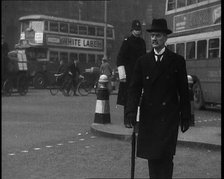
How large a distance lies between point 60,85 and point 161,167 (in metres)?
16.1

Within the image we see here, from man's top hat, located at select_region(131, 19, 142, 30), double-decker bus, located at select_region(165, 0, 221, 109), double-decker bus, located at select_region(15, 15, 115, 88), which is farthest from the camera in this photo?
double-decker bus, located at select_region(15, 15, 115, 88)

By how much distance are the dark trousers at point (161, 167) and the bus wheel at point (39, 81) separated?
1885 centimetres

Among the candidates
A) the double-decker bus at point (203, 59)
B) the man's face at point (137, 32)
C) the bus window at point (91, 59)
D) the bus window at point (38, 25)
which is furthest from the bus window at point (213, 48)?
the bus window at point (38, 25)

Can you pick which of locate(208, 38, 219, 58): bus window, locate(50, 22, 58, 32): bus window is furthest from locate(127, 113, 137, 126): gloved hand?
locate(50, 22, 58, 32): bus window

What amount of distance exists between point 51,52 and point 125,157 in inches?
793

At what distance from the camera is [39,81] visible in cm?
2484

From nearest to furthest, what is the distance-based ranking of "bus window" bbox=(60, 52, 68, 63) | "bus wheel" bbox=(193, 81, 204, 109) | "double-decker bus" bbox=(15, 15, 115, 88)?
1. "bus wheel" bbox=(193, 81, 204, 109)
2. "double-decker bus" bbox=(15, 15, 115, 88)
3. "bus window" bbox=(60, 52, 68, 63)

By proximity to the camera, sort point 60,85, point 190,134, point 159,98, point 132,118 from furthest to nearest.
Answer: point 60,85 → point 190,134 → point 132,118 → point 159,98

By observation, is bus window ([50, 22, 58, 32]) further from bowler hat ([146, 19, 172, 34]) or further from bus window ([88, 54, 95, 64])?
bowler hat ([146, 19, 172, 34])

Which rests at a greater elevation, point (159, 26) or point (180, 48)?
point (180, 48)

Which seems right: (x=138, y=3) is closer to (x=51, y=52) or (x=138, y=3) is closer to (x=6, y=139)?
(x=6, y=139)

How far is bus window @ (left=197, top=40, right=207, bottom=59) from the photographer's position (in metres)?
13.7

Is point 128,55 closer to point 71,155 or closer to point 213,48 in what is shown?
point 71,155

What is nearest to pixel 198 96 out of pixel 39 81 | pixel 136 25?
pixel 136 25
